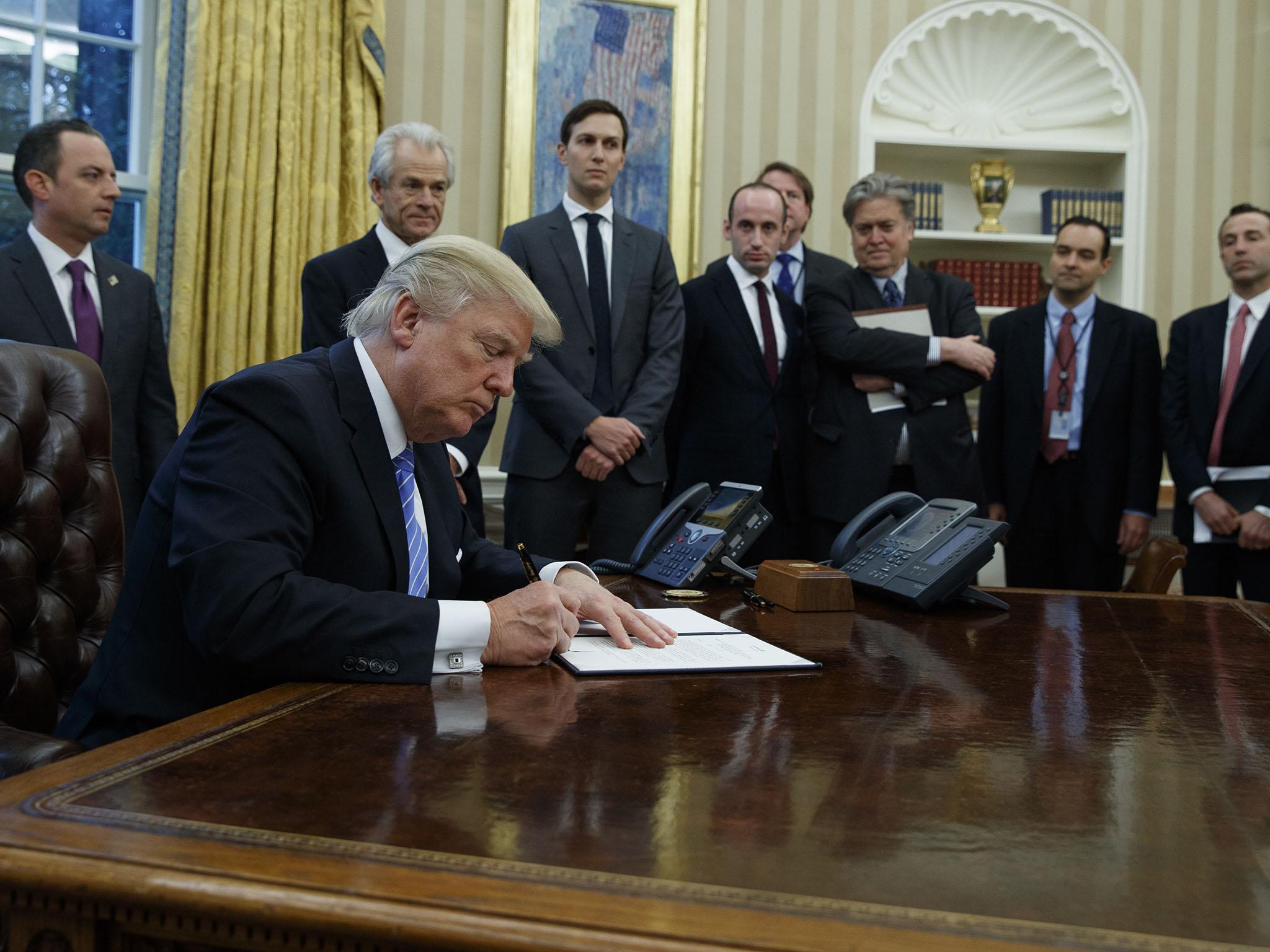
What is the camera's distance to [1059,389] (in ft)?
12.9

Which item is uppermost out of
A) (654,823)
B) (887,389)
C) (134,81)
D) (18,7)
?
(18,7)

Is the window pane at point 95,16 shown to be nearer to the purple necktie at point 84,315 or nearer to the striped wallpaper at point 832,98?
the striped wallpaper at point 832,98

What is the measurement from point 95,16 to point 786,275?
9.13 ft

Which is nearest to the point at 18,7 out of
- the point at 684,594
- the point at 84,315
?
the point at 84,315

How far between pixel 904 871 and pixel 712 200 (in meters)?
4.73

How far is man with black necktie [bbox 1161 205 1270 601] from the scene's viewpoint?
3.71m

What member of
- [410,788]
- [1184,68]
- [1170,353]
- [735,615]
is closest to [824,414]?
[1170,353]

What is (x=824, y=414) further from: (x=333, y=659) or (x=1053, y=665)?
(x=333, y=659)

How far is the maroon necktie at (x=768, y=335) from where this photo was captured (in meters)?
3.55

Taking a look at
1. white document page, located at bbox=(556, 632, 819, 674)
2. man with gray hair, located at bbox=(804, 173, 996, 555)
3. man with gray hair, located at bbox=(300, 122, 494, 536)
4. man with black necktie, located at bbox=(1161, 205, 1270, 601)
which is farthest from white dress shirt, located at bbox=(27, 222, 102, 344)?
man with black necktie, located at bbox=(1161, 205, 1270, 601)

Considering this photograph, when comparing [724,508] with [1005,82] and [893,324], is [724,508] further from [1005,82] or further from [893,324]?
[1005,82]

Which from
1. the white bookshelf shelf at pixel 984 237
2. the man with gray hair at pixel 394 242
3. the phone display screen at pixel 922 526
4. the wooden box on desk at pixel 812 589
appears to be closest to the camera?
the wooden box on desk at pixel 812 589

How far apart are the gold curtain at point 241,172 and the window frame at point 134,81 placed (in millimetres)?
209

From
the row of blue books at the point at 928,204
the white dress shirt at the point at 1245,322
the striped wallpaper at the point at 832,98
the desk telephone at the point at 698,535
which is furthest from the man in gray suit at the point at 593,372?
the row of blue books at the point at 928,204
